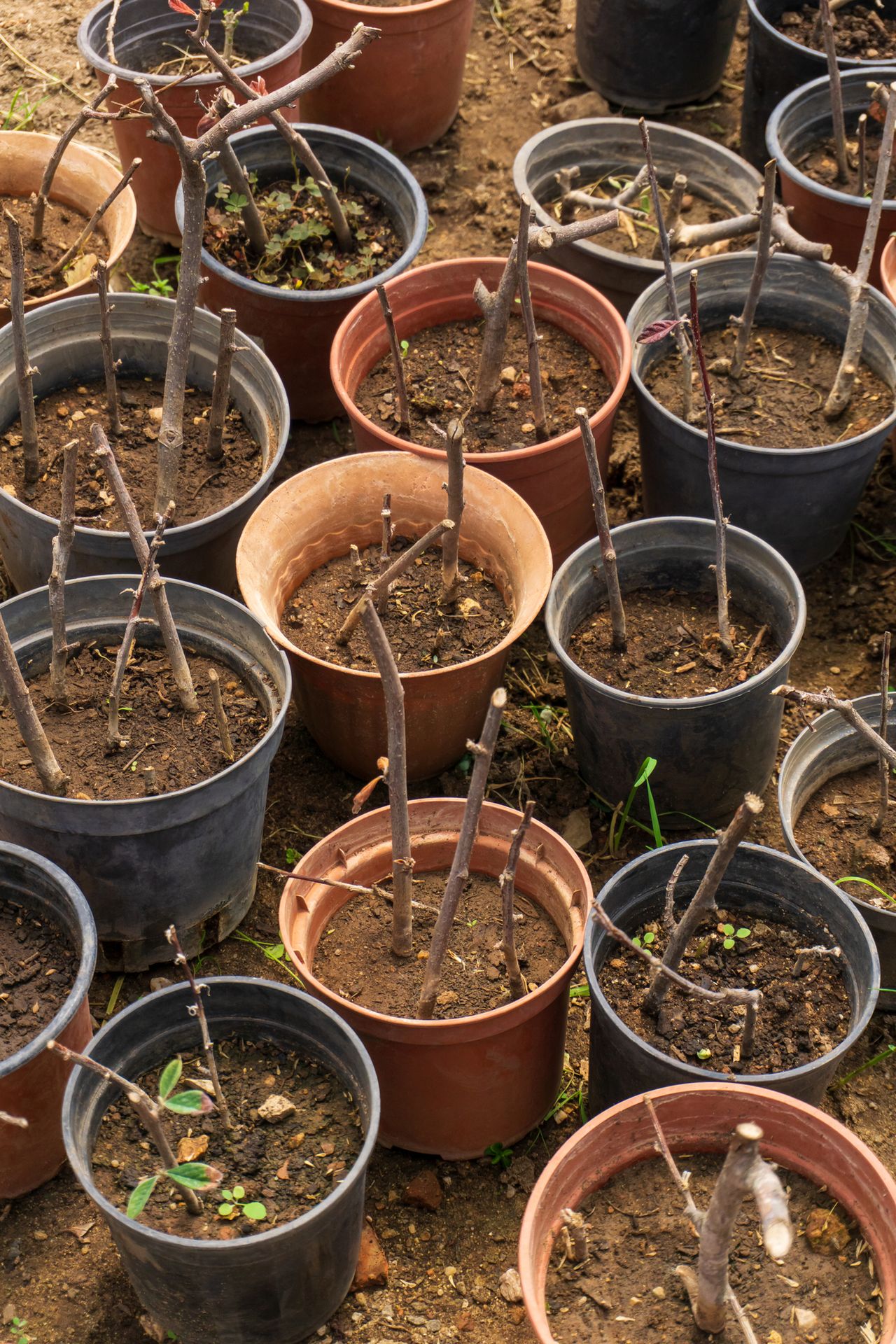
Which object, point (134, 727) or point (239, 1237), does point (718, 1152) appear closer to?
point (239, 1237)

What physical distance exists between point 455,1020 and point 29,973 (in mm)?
711

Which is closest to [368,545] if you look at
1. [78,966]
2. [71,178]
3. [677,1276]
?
[78,966]

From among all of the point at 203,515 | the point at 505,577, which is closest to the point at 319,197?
the point at 203,515

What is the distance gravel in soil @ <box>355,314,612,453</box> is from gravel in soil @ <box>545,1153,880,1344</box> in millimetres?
1644

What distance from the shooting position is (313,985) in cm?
214

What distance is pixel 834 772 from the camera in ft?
8.89

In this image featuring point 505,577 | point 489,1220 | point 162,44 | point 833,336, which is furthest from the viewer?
point 162,44

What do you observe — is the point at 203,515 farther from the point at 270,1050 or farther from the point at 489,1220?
the point at 489,1220

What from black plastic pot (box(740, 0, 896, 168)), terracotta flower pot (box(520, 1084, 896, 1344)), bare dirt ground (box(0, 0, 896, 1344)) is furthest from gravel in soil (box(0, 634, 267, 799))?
black plastic pot (box(740, 0, 896, 168))

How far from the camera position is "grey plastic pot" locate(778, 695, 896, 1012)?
2.44 meters

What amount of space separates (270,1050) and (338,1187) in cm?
32

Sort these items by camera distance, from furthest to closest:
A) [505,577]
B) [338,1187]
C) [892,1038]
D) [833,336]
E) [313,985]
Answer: [833,336]
[505,577]
[892,1038]
[313,985]
[338,1187]

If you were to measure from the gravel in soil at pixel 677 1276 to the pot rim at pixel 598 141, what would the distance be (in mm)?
2347

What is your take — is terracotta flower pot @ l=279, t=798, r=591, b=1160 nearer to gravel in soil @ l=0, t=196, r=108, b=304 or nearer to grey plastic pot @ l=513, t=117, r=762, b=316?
gravel in soil @ l=0, t=196, r=108, b=304
